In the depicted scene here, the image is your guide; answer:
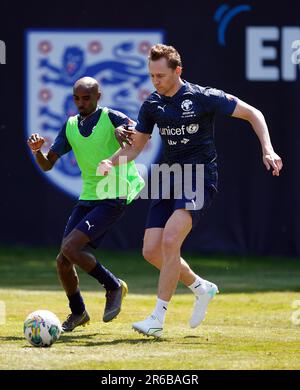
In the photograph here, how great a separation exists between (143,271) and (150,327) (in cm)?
620

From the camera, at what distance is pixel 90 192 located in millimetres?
8852

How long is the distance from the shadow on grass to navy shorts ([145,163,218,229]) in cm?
370

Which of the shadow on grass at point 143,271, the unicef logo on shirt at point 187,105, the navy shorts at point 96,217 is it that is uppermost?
the unicef logo on shirt at point 187,105

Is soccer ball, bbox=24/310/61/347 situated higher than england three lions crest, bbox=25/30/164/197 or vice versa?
england three lions crest, bbox=25/30/164/197

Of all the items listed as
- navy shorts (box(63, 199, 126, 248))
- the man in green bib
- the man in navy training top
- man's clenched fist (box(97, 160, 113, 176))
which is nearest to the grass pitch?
the man in green bib

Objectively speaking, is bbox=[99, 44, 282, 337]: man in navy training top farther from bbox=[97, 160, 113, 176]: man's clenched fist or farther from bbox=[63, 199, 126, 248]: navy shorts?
bbox=[63, 199, 126, 248]: navy shorts

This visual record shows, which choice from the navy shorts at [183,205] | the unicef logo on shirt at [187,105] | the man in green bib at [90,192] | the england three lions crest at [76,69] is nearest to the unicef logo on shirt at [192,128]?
the unicef logo on shirt at [187,105]

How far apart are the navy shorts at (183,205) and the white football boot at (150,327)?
0.80 meters

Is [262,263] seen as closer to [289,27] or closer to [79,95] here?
[289,27]

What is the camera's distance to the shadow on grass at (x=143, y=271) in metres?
12.5

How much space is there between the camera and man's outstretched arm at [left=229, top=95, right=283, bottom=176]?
25.6 ft

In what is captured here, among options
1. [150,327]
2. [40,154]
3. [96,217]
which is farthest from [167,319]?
[40,154]

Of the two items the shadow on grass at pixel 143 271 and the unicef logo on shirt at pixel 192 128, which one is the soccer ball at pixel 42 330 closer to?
the unicef logo on shirt at pixel 192 128
